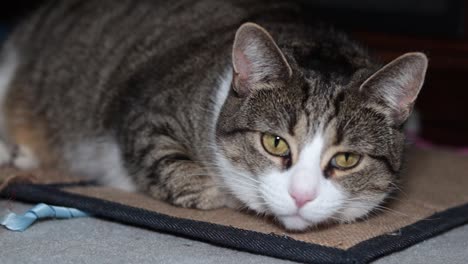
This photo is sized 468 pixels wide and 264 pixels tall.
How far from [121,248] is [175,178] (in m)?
0.36

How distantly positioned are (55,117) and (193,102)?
2.46 feet

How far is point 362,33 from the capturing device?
3.79 metres

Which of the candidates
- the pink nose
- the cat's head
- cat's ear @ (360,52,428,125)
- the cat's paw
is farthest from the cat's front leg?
cat's ear @ (360,52,428,125)

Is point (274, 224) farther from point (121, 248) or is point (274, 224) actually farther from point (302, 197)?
point (121, 248)

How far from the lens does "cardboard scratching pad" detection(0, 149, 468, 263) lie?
72.2 inches

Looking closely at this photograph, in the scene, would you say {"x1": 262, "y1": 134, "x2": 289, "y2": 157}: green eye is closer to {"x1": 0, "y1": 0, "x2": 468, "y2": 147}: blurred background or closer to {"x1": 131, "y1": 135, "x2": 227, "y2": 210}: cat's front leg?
{"x1": 131, "y1": 135, "x2": 227, "y2": 210}: cat's front leg

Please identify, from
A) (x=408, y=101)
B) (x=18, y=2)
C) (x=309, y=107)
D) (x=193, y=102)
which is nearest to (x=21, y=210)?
(x=193, y=102)

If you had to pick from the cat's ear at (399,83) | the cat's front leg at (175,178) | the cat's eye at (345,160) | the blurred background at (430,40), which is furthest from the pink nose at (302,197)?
the blurred background at (430,40)

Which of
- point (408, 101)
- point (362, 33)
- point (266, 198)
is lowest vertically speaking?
point (362, 33)

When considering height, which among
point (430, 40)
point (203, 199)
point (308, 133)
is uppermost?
point (308, 133)

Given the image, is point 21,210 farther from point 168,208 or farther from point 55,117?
point 55,117

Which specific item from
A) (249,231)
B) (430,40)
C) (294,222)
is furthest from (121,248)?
(430,40)

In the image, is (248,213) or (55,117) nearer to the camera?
(248,213)

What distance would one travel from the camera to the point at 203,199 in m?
2.15
